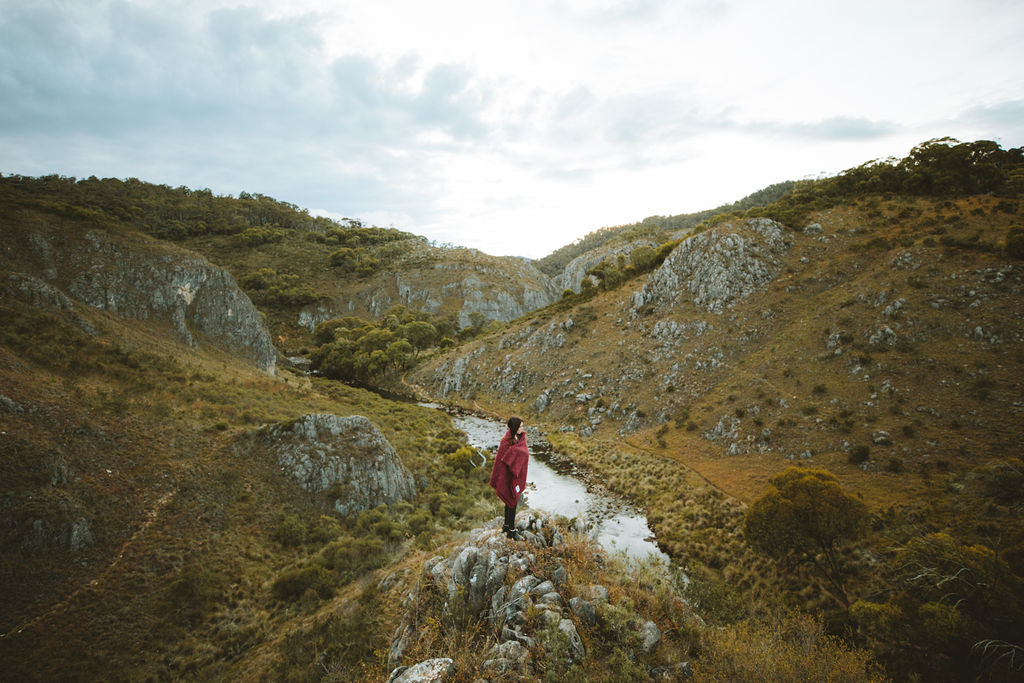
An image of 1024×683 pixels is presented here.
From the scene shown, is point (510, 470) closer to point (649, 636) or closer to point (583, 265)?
point (649, 636)

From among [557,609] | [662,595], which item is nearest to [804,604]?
[662,595]

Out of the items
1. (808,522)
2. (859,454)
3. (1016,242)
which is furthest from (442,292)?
(808,522)

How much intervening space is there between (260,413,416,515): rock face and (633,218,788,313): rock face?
3989cm

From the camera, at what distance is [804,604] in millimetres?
16906

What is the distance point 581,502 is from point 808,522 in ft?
47.6

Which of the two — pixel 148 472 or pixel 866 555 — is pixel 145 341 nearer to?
pixel 148 472

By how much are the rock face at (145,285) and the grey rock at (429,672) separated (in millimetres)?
36609

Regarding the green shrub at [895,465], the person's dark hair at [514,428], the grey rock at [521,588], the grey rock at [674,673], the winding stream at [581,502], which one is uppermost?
the person's dark hair at [514,428]

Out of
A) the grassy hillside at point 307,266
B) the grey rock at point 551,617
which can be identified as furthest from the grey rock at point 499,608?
the grassy hillside at point 307,266

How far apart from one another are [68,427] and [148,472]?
375 cm

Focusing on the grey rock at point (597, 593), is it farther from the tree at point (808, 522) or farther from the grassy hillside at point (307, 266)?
the grassy hillside at point (307, 266)

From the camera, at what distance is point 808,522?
17.1 metres

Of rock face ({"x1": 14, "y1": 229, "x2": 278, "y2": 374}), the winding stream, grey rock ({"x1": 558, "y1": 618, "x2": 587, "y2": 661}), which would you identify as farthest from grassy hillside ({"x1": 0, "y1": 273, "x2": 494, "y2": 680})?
rock face ({"x1": 14, "y1": 229, "x2": 278, "y2": 374})

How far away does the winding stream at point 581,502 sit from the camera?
75.5 ft
